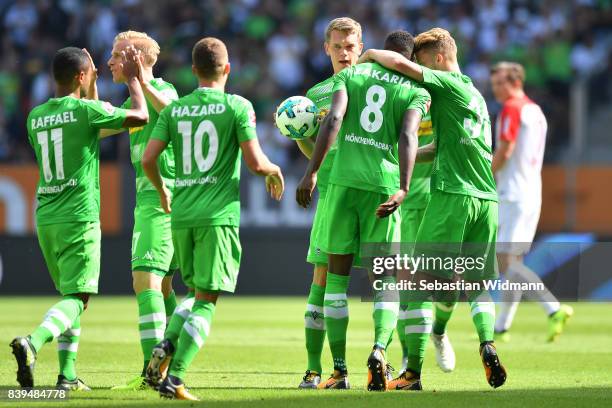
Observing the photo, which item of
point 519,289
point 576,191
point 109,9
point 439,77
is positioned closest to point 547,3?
point 576,191

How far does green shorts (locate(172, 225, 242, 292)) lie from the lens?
6.55 metres

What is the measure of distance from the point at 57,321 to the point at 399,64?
8.51 feet

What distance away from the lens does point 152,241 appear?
745 cm

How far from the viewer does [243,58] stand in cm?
2045

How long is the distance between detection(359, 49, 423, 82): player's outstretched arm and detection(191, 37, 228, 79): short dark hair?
3.31 feet

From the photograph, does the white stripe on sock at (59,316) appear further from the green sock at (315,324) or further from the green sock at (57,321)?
the green sock at (315,324)

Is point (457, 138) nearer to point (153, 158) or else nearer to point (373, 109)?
point (373, 109)

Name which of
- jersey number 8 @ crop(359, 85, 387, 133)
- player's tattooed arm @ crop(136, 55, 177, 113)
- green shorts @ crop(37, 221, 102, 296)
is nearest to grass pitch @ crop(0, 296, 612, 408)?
green shorts @ crop(37, 221, 102, 296)

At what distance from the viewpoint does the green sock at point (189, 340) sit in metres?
6.44

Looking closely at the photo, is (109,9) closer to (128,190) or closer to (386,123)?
(128,190)

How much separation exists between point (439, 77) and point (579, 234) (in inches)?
417

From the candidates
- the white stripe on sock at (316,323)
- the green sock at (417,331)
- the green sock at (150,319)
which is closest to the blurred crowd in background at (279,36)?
the white stripe on sock at (316,323)

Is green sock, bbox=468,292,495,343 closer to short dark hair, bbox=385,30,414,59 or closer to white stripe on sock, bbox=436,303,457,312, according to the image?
white stripe on sock, bbox=436,303,457,312

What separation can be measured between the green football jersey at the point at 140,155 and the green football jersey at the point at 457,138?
175 centimetres
